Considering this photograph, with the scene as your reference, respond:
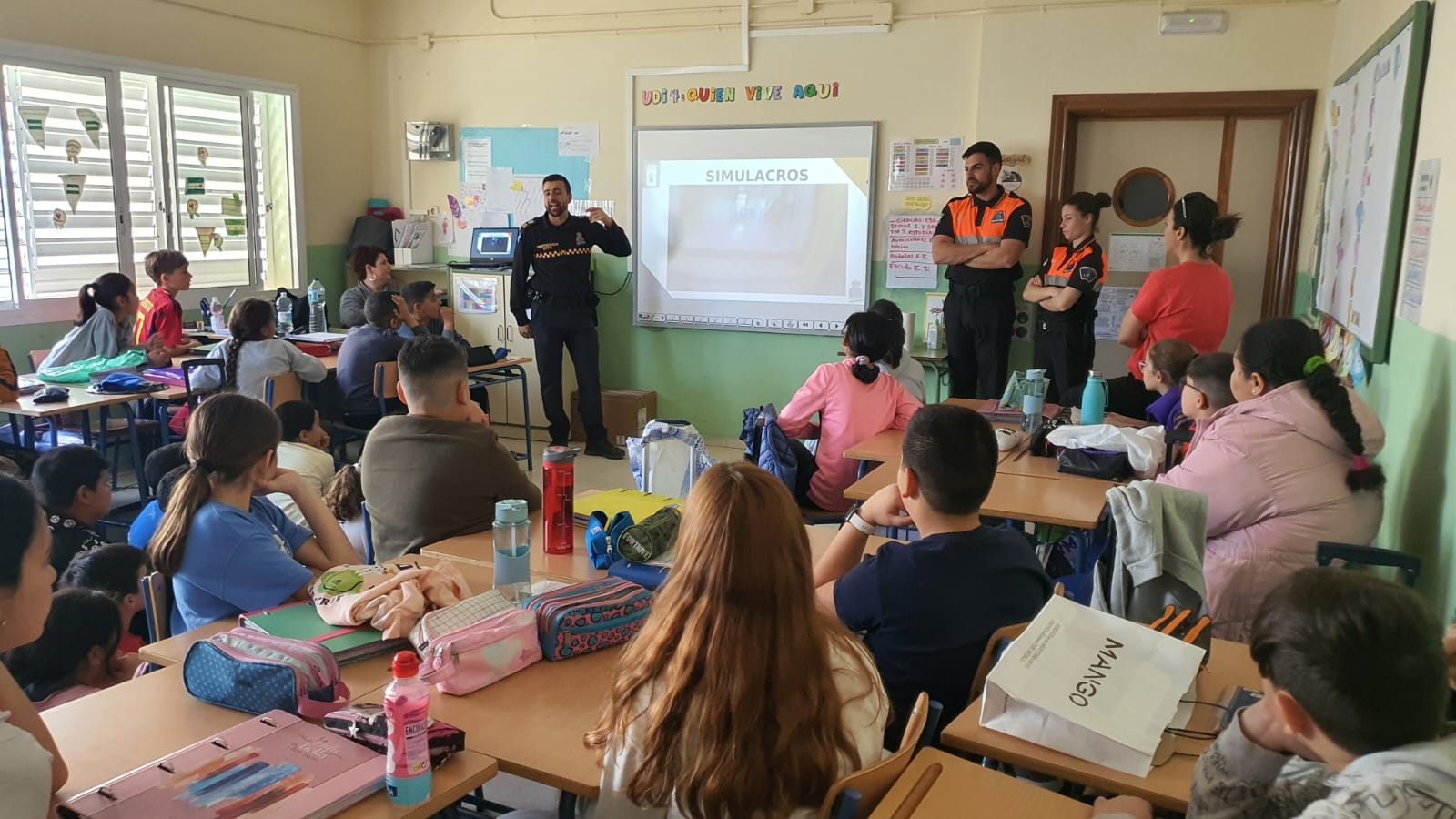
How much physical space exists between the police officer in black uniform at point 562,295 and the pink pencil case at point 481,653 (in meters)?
4.57

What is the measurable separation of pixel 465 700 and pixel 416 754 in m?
0.34

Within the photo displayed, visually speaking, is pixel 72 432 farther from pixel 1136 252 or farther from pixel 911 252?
pixel 1136 252

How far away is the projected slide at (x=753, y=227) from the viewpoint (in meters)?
6.33

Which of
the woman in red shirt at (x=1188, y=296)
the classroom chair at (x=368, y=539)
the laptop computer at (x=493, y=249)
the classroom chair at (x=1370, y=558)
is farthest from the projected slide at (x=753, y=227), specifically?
the classroom chair at (x=1370, y=558)

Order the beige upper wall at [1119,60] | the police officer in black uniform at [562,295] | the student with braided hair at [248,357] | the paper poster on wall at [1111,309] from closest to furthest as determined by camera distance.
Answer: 1. the student with braided hair at [248,357]
2. the beige upper wall at [1119,60]
3. the paper poster on wall at [1111,309]
4. the police officer in black uniform at [562,295]

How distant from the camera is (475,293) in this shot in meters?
7.07

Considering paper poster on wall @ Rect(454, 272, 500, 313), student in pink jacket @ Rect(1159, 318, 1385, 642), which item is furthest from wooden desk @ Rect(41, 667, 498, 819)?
paper poster on wall @ Rect(454, 272, 500, 313)

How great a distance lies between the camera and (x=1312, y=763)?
4.54ft

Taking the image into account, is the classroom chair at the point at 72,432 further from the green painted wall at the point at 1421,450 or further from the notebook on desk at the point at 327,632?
the green painted wall at the point at 1421,450

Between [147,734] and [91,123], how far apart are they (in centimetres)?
538

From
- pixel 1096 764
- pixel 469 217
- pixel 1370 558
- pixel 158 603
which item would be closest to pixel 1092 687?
pixel 1096 764

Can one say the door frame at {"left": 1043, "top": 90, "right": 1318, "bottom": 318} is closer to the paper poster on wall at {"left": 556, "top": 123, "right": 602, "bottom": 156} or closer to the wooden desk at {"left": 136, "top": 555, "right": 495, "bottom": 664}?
the paper poster on wall at {"left": 556, "top": 123, "right": 602, "bottom": 156}

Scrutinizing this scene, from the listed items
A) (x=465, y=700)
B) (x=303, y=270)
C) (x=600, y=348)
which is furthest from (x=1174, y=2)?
(x=303, y=270)

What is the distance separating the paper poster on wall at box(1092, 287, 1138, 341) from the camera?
589 centimetres
